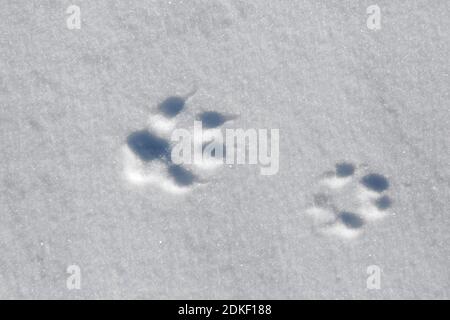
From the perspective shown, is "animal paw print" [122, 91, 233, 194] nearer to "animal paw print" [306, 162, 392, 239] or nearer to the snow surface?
the snow surface

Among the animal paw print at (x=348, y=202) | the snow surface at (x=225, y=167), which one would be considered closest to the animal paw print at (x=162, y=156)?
the snow surface at (x=225, y=167)

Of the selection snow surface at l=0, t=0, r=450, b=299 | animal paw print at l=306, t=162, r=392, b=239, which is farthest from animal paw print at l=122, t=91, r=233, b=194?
animal paw print at l=306, t=162, r=392, b=239

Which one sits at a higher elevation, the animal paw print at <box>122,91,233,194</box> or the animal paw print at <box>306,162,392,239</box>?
the animal paw print at <box>122,91,233,194</box>

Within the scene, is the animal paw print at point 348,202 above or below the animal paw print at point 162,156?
below

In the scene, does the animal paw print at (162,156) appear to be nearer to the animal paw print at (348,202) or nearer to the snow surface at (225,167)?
the snow surface at (225,167)

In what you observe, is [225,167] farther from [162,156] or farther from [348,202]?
[348,202]

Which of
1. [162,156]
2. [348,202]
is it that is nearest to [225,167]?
[162,156]
